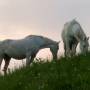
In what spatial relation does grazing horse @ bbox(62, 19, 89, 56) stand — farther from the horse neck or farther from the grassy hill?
the grassy hill

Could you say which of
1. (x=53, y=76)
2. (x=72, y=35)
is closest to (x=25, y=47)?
(x=72, y=35)

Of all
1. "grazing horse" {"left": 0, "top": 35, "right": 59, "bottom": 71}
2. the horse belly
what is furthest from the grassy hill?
the horse belly

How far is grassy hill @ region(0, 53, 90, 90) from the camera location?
1026 cm

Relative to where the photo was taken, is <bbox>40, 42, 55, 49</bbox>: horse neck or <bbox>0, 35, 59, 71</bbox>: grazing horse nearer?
<bbox>0, 35, 59, 71</bbox>: grazing horse

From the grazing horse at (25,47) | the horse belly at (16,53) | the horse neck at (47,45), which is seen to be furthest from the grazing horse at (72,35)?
the horse belly at (16,53)

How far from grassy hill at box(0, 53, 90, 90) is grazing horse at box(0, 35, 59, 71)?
4.38 metres

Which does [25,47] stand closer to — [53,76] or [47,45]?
[47,45]

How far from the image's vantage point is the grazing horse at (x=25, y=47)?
1773 cm

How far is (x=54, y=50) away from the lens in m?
18.2

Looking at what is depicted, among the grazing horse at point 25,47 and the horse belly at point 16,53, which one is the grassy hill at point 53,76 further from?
the horse belly at point 16,53

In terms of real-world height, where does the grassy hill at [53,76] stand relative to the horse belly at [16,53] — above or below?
below

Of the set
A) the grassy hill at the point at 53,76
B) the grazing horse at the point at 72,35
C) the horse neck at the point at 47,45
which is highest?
the grazing horse at the point at 72,35

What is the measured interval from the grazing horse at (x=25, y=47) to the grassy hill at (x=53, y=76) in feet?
14.4

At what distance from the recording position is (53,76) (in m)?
11.0
